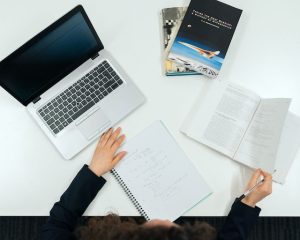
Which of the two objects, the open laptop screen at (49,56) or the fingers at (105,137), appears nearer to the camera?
the open laptop screen at (49,56)

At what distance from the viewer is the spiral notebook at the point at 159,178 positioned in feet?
3.01

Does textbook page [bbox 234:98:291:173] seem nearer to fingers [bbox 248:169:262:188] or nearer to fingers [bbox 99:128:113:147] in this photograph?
fingers [bbox 248:169:262:188]

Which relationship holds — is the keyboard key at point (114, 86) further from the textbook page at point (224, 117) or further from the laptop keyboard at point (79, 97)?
the textbook page at point (224, 117)

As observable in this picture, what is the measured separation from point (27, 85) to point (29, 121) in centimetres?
11

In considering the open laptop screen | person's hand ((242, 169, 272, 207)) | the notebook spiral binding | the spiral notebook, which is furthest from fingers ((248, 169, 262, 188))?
the open laptop screen

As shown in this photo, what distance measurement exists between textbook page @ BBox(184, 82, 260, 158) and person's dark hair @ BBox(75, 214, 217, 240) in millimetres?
249

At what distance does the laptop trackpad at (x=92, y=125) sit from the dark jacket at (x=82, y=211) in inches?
3.7

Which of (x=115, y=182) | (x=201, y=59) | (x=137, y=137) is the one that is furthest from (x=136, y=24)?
(x=115, y=182)

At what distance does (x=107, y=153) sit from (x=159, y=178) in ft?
0.51

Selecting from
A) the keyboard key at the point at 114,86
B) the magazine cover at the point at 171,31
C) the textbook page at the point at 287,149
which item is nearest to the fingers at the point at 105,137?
the keyboard key at the point at 114,86

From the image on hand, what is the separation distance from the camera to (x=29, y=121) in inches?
38.4

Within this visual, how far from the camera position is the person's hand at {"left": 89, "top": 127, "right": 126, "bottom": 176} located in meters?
0.93

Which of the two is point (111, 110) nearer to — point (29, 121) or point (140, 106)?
point (140, 106)

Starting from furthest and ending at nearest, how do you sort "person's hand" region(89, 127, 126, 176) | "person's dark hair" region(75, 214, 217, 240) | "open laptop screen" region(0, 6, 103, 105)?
"person's hand" region(89, 127, 126, 176) → "open laptop screen" region(0, 6, 103, 105) → "person's dark hair" region(75, 214, 217, 240)
